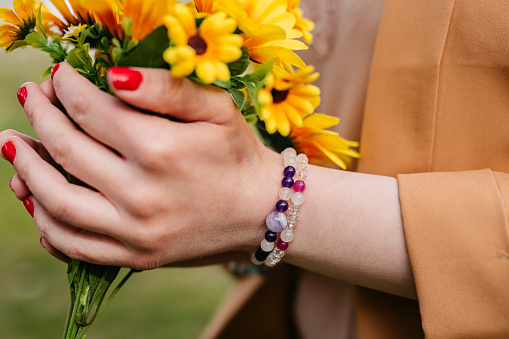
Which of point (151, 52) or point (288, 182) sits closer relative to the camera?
point (151, 52)

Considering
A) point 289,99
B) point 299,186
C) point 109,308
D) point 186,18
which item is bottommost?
point 109,308

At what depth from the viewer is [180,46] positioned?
14.5 inches

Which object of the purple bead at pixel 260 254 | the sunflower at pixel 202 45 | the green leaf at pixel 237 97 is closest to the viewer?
the sunflower at pixel 202 45

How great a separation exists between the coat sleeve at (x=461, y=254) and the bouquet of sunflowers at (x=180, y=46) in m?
0.14

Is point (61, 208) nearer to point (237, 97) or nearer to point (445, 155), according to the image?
point (237, 97)

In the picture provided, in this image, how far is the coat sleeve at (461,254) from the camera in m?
0.50

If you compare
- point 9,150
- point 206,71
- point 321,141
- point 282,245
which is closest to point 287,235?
point 282,245

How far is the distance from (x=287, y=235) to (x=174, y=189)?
17cm

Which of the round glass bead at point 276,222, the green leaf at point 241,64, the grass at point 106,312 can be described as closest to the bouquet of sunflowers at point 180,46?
the green leaf at point 241,64

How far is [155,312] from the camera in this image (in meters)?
1.88

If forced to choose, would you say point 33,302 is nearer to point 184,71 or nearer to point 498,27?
point 184,71

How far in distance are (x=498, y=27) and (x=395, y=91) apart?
6.2 inches

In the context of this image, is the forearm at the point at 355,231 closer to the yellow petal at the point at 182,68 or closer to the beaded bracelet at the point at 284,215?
the beaded bracelet at the point at 284,215

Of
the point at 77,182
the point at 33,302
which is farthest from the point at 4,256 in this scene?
the point at 77,182
